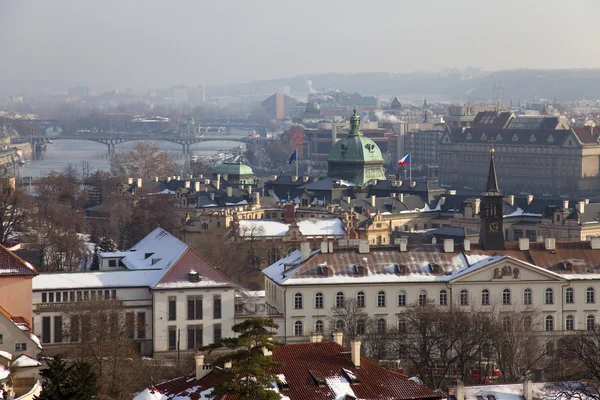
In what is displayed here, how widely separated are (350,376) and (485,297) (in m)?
22.2

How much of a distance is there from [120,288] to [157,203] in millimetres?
42431

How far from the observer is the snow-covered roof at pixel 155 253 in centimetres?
6638

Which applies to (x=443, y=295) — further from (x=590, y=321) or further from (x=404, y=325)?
(x=590, y=321)

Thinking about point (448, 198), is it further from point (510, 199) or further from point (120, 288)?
point (120, 288)

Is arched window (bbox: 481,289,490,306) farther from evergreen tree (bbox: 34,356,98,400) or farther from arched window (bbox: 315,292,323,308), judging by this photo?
evergreen tree (bbox: 34,356,98,400)

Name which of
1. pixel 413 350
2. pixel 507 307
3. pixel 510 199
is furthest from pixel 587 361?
pixel 510 199

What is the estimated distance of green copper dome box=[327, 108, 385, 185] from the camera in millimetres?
119875

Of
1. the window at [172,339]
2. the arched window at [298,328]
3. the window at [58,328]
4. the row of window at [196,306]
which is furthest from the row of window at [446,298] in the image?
the window at [58,328]

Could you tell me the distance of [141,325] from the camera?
63.4m

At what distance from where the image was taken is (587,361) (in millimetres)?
49219

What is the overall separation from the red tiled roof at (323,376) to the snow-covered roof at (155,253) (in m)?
19.9

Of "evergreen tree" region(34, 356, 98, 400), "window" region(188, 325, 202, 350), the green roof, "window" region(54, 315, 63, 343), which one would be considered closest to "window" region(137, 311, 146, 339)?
"window" region(188, 325, 202, 350)

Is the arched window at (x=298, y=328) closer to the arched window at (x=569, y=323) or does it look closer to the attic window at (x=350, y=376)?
the arched window at (x=569, y=323)

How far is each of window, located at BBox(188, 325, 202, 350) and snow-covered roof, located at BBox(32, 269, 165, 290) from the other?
6.90 ft
